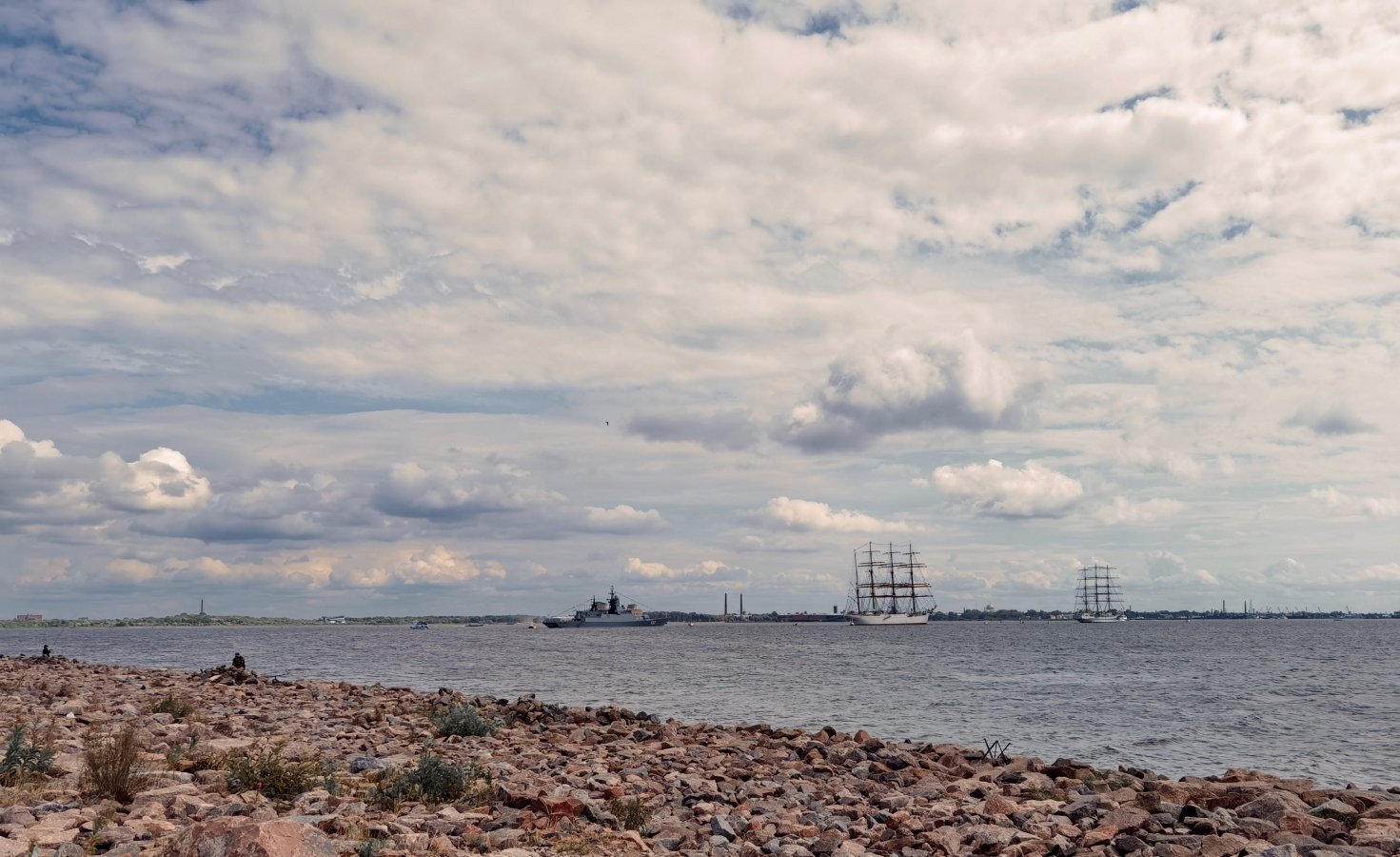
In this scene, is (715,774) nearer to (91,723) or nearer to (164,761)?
(164,761)

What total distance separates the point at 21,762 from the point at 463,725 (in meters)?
10.7

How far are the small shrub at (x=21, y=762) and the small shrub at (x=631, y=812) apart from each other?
28.8 ft

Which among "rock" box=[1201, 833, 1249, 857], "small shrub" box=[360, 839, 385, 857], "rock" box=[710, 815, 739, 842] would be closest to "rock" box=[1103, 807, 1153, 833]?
"rock" box=[1201, 833, 1249, 857]

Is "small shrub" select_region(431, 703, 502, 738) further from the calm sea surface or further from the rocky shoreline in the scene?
the calm sea surface

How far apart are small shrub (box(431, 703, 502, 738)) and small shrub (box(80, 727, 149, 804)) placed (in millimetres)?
9938

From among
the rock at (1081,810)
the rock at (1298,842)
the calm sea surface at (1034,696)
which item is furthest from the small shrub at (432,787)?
the calm sea surface at (1034,696)

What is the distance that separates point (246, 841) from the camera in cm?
851

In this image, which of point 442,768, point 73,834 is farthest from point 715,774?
point 73,834

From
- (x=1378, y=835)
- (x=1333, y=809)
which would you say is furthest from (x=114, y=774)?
(x=1333, y=809)

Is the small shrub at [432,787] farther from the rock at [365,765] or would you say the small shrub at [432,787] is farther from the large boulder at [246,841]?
the large boulder at [246,841]

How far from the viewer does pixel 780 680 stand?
2318 inches

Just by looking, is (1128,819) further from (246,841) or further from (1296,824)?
(246,841)

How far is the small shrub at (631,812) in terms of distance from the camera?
14352 mm

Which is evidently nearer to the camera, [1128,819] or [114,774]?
[114,774]
